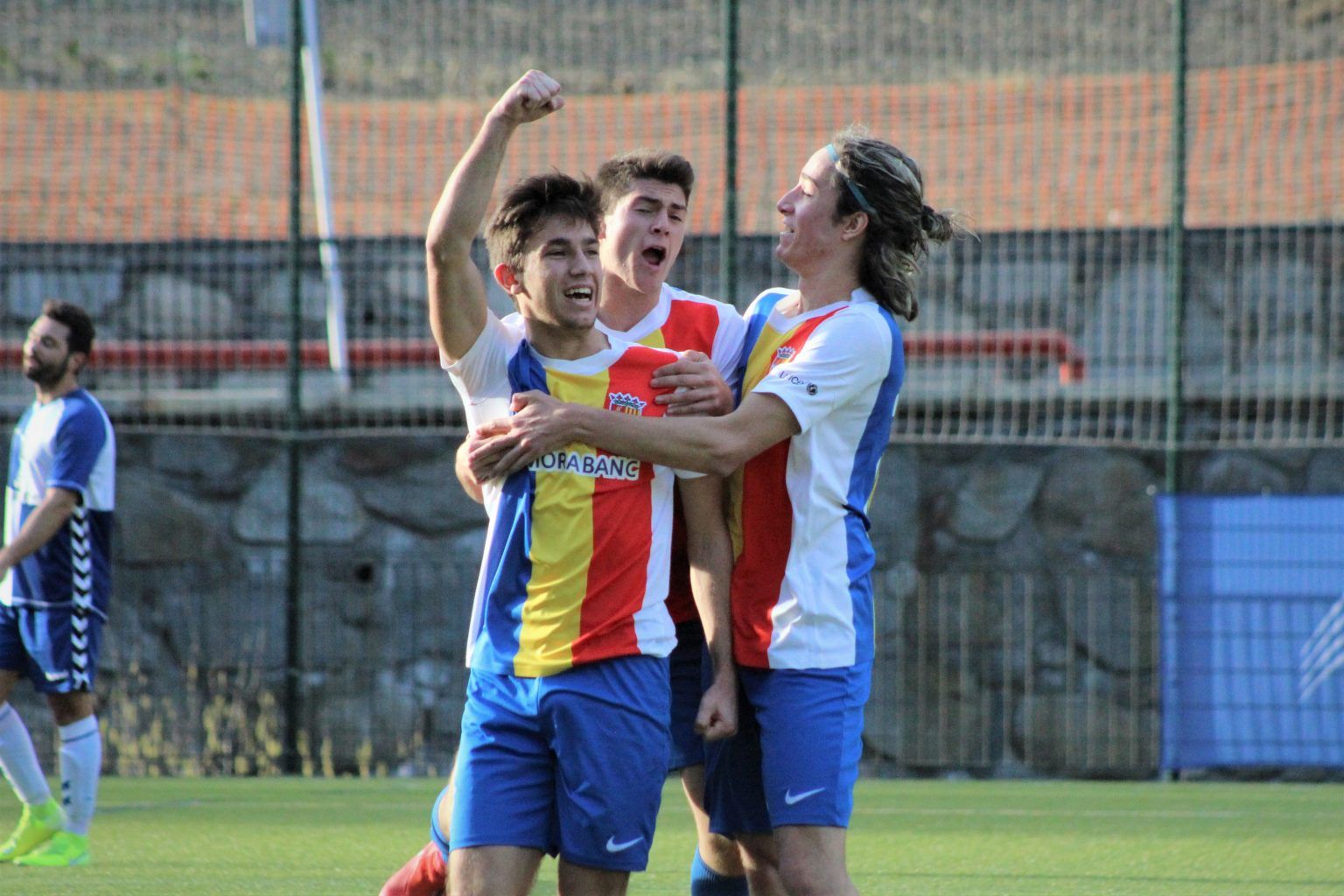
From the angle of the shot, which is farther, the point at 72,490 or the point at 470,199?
the point at 72,490

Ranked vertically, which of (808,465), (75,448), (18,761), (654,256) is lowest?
(18,761)

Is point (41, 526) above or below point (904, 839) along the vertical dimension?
above

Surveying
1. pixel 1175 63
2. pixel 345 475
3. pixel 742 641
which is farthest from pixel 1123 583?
pixel 742 641

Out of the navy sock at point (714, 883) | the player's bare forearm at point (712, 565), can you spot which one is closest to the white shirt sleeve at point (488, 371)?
the player's bare forearm at point (712, 565)

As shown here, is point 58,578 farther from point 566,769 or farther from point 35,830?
Answer: point 566,769

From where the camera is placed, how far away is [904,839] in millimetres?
6715

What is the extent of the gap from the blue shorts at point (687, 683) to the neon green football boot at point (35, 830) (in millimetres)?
3075

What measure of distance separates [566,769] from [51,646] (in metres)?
3.54

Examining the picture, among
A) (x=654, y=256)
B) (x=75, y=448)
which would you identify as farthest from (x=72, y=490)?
(x=654, y=256)

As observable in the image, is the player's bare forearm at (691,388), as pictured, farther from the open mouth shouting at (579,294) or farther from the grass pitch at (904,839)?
the grass pitch at (904,839)

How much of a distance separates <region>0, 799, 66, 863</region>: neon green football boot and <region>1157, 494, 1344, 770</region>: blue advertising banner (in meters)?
5.54

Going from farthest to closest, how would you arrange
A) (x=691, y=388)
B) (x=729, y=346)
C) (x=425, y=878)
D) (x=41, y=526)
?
(x=41, y=526) → (x=729, y=346) → (x=425, y=878) → (x=691, y=388)

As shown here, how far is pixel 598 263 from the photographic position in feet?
11.2

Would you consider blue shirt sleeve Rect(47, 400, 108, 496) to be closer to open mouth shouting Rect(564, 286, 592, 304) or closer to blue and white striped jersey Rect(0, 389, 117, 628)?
blue and white striped jersey Rect(0, 389, 117, 628)
